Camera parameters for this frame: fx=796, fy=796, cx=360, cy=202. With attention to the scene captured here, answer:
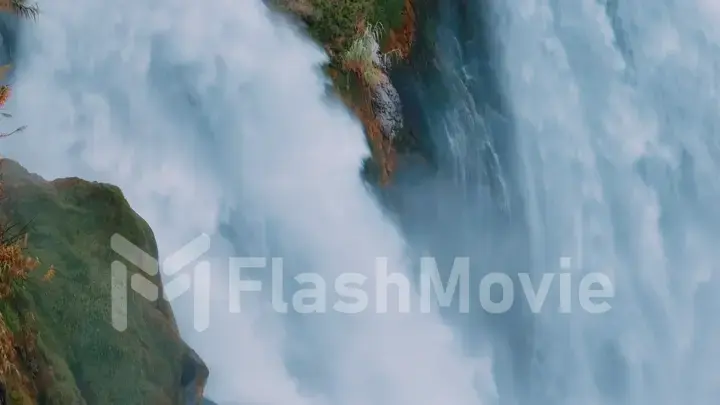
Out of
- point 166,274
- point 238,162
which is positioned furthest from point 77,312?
point 238,162

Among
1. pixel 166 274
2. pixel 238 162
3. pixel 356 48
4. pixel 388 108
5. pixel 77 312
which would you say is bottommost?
pixel 77 312

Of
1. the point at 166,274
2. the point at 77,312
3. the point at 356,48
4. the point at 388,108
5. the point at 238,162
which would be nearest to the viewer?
the point at 77,312

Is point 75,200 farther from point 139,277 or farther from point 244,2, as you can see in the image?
point 244,2

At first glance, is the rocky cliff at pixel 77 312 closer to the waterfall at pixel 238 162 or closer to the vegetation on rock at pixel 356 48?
the waterfall at pixel 238 162

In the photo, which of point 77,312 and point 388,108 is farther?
point 388,108

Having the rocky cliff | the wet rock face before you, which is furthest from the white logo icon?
the wet rock face

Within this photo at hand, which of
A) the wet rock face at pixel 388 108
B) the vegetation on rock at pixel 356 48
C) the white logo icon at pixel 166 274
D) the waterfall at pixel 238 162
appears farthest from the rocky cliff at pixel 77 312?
the wet rock face at pixel 388 108

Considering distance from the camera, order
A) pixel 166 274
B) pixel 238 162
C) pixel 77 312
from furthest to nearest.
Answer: pixel 238 162
pixel 166 274
pixel 77 312

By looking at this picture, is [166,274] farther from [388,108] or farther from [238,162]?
[388,108]

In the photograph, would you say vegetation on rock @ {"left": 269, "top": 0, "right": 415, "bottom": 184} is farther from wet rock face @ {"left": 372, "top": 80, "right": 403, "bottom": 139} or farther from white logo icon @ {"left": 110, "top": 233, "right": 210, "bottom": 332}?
white logo icon @ {"left": 110, "top": 233, "right": 210, "bottom": 332}

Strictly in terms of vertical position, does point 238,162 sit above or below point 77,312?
above
